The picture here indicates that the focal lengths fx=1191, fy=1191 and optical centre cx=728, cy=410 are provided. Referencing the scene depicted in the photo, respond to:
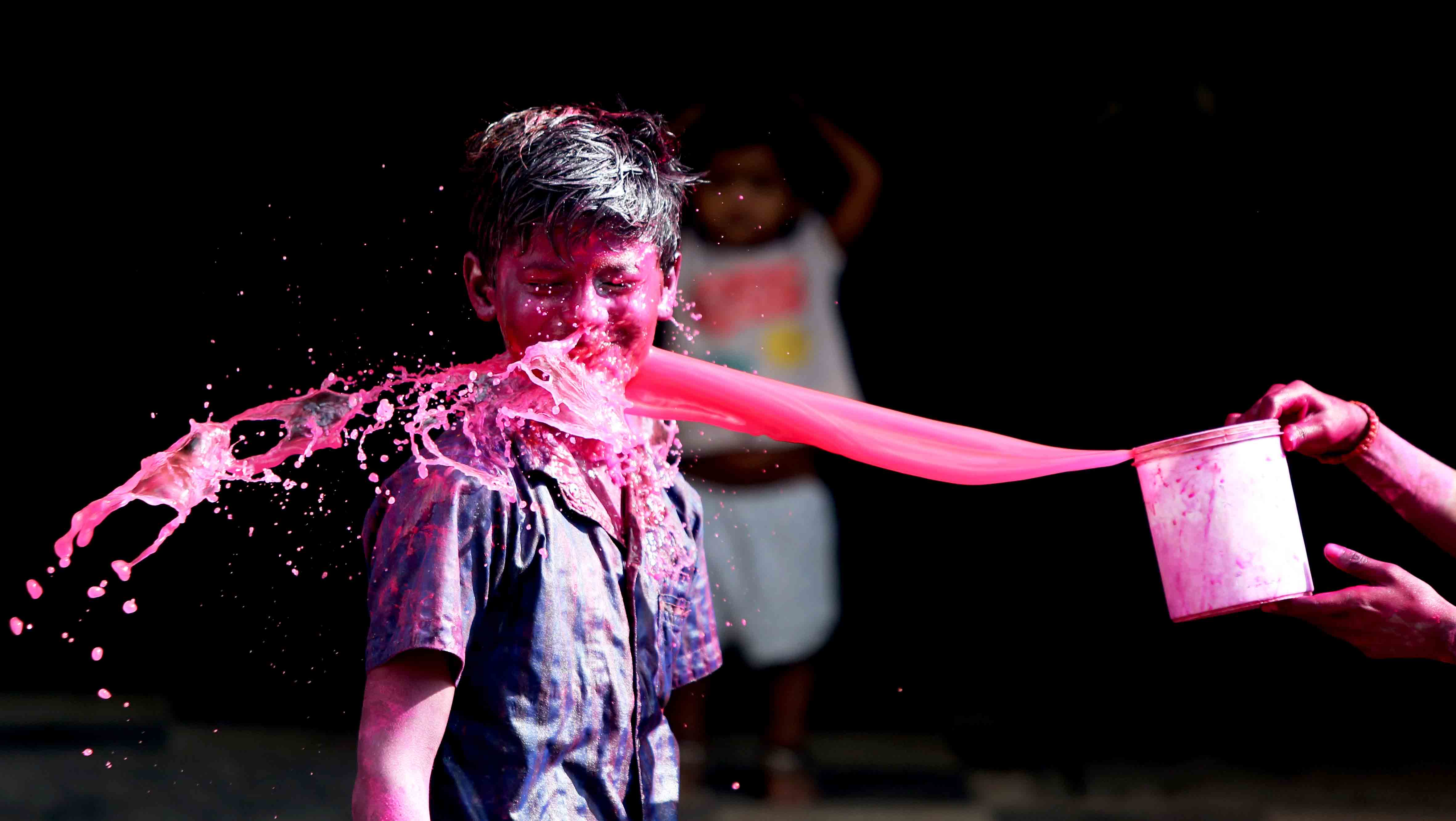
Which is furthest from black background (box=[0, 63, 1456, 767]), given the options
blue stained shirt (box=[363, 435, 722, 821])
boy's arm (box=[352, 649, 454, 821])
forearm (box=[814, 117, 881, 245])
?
boy's arm (box=[352, 649, 454, 821])

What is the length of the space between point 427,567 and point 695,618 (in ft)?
1.72

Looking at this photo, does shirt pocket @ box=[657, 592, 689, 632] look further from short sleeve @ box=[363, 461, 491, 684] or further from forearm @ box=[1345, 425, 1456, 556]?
forearm @ box=[1345, 425, 1456, 556]

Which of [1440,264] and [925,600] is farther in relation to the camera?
[925,600]

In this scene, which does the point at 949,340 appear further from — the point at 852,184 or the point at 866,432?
the point at 866,432

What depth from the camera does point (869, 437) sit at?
1781mm

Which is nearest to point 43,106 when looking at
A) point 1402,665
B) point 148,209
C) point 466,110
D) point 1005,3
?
point 148,209

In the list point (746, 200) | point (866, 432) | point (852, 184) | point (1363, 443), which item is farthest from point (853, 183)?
point (866, 432)

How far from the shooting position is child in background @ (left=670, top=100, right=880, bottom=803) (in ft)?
12.2

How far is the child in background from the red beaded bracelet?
1.82m

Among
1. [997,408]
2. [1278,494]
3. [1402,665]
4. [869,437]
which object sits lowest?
[1402,665]

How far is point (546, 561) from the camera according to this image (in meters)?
1.17

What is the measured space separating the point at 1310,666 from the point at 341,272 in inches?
133

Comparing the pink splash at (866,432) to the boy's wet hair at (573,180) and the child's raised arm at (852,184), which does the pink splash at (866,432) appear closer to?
the boy's wet hair at (573,180)

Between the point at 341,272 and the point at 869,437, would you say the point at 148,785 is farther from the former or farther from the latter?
the point at 869,437
